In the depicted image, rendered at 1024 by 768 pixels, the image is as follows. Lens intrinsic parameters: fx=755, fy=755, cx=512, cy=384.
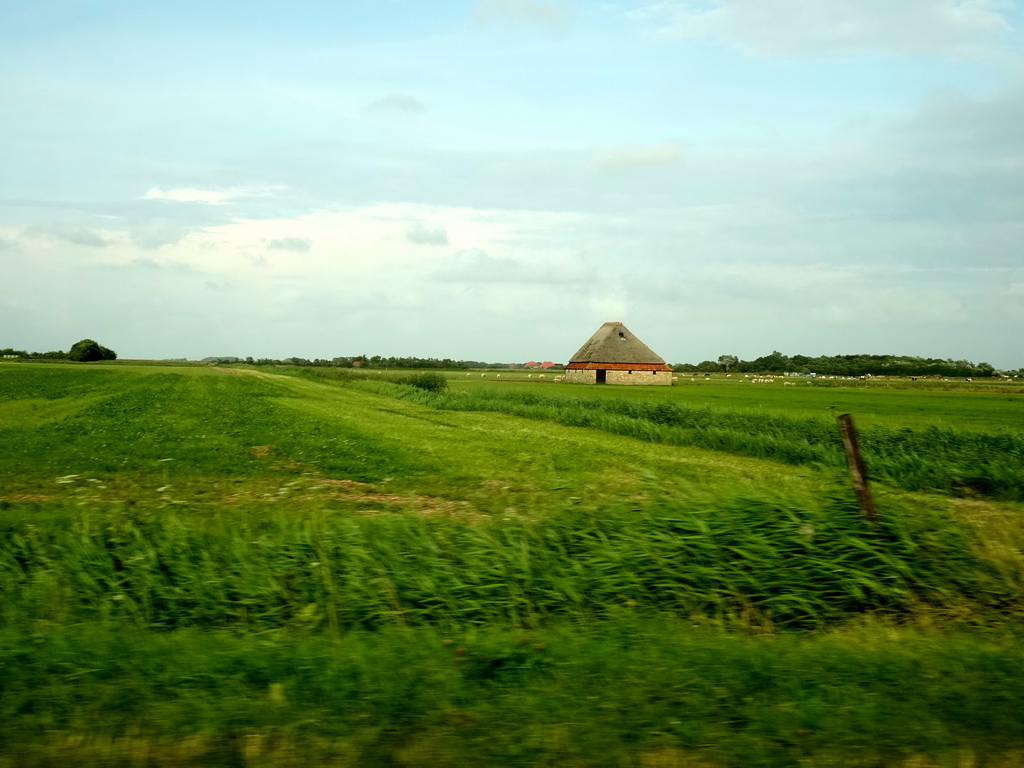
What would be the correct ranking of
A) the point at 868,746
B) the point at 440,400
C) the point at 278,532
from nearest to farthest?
1. the point at 868,746
2. the point at 278,532
3. the point at 440,400

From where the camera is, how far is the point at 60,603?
720 cm

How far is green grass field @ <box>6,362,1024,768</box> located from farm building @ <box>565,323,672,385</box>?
81357 mm

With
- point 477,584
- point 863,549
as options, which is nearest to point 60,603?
point 477,584

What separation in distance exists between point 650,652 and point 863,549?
308 centimetres

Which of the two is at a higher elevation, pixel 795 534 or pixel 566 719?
pixel 795 534

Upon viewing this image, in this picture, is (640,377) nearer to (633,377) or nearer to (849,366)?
(633,377)

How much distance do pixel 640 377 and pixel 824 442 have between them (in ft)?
227

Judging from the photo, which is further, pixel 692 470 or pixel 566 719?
pixel 692 470

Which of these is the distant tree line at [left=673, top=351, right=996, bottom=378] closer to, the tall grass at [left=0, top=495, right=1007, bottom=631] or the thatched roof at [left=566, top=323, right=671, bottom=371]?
the thatched roof at [left=566, top=323, right=671, bottom=371]

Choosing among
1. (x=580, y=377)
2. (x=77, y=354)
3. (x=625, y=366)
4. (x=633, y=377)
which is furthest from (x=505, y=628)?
(x=580, y=377)

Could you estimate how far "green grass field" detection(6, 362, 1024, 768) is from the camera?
175 inches

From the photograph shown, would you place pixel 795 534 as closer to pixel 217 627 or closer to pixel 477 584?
pixel 477 584

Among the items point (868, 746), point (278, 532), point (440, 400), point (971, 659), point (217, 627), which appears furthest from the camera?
point (440, 400)

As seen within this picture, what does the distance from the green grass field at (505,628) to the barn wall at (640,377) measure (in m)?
80.5
